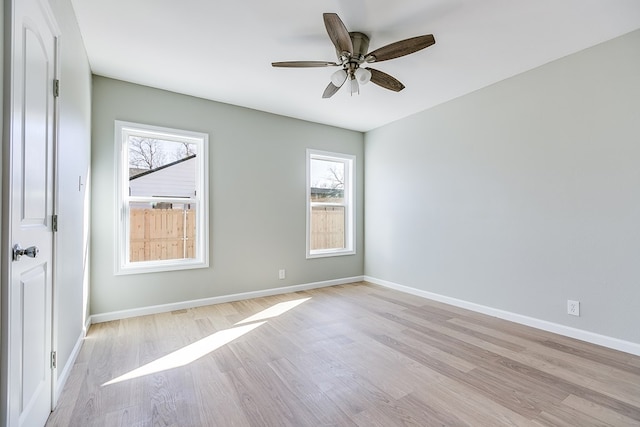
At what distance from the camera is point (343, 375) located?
208 centimetres

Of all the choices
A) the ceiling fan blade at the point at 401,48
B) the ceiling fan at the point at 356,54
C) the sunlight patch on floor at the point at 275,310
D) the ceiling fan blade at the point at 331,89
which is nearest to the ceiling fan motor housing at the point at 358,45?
the ceiling fan at the point at 356,54

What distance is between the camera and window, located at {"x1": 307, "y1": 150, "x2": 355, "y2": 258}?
15.4 feet

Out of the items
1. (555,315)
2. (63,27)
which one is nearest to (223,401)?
(63,27)

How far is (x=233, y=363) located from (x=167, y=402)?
0.54 m

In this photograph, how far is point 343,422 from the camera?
1.61 m

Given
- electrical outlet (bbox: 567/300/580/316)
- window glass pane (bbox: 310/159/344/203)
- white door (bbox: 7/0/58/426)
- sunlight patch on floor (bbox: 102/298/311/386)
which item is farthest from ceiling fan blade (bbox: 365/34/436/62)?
sunlight patch on floor (bbox: 102/298/311/386)

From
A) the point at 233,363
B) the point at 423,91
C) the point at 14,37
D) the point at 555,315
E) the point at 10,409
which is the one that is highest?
the point at 423,91

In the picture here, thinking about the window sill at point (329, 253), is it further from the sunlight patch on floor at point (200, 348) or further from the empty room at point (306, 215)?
the sunlight patch on floor at point (200, 348)

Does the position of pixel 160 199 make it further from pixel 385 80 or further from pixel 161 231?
pixel 385 80

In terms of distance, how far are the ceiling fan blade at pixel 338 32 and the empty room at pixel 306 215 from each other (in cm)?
2

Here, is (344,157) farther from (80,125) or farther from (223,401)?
(223,401)

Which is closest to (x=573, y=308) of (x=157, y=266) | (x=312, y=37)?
(x=312, y=37)

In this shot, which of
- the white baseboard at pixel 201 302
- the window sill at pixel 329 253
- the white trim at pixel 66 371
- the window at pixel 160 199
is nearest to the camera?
the white trim at pixel 66 371

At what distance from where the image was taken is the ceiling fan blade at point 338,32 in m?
1.88
